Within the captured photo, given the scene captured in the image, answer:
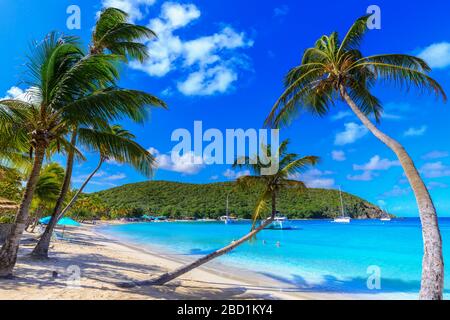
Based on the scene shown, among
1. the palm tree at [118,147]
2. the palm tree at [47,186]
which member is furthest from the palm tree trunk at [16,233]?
the palm tree at [47,186]

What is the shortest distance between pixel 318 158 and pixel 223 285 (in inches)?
196

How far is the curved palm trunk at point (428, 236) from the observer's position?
4.00 metres

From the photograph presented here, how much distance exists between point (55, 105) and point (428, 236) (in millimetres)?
7668

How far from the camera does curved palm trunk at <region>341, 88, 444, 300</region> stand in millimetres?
4004

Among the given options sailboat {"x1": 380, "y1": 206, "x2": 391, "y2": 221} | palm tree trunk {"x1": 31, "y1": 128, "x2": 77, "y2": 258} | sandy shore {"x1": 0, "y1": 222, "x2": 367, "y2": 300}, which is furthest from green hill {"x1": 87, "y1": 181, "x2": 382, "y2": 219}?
sandy shore {"x1": 0, "y1": 222, "x2": 367, "y2": 300}

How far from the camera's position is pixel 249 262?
1627 centimetres

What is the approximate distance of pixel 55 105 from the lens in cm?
664

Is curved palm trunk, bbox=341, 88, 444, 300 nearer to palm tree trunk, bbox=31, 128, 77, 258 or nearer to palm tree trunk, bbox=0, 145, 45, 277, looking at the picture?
palm tree trunk, bbox=0, 145, 45, 277

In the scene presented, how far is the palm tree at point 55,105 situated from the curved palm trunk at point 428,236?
17.5 feet

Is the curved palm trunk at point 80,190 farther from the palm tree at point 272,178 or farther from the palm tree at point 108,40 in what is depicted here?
the palm tree at point 272,178

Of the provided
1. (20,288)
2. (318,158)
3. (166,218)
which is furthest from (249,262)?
(166,218)

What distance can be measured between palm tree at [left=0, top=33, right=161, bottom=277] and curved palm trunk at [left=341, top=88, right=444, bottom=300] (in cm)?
534

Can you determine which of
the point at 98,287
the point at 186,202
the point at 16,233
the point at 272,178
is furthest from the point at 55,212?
Result: the point at 186,202
